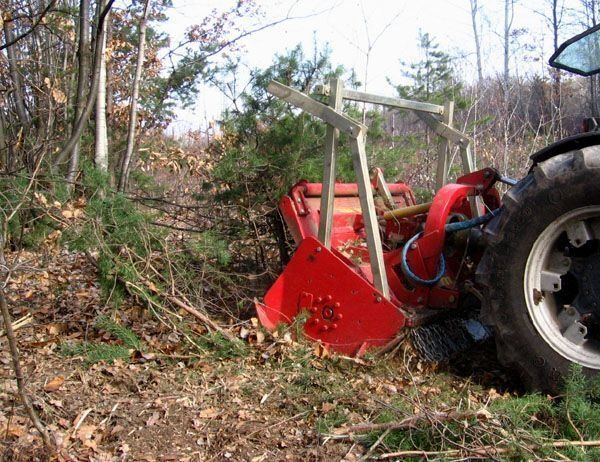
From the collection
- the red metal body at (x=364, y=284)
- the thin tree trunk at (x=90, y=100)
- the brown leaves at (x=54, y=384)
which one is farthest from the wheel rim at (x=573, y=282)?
the thin tree trunk at (x=90, y=100)

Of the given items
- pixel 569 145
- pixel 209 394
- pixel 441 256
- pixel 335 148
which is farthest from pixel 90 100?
pixel 569 145

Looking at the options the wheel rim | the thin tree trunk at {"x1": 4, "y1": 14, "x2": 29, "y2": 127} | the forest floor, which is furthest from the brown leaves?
the thin tree trunk at {"x1": 4, "y1": 14, "x2": 29, "y2": 127}

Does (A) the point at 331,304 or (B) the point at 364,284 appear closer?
(B) the point at 364,284

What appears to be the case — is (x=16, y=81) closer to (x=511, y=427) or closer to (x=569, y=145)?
(x=569, y=145)

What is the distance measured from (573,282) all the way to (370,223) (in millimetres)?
1175

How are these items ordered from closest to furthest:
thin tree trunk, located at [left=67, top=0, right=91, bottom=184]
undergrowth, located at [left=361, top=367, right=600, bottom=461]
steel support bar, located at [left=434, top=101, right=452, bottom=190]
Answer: undergrowth, located at [left=361, top=367, right=600, bottom=461], steel support bar, located at [left=434, top=101, right=452, bottom=190], thin tree trunk, located at [left=67, top=0, right=91, bottom=184]

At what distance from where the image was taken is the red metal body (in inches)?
149

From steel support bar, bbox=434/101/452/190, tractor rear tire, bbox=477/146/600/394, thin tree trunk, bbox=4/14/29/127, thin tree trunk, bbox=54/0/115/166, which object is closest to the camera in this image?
tractor rear tire, bbox=477/146/600/394

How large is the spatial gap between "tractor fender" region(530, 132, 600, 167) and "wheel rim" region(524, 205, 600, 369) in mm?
387

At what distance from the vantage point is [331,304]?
3.92m

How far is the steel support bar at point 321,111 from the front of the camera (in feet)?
12.6

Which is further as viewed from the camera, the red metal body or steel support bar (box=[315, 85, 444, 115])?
steel support bar (box=[315, 85, 444, 115])

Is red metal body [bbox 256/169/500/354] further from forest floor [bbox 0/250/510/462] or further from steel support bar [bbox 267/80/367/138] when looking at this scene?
steel support bar [bbox 267/80/367/138]

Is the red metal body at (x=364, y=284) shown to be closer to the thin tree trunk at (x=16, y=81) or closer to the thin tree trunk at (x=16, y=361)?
the thin tree trunk at (x=16, y=361)
